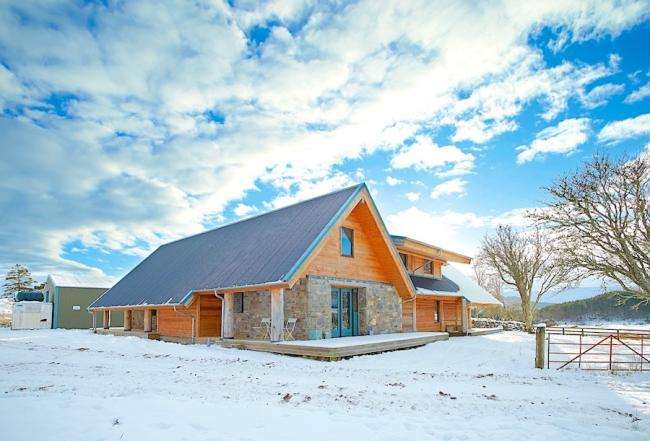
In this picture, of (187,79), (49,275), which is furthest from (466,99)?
(49,275)

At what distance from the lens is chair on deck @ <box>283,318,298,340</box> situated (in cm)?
1402

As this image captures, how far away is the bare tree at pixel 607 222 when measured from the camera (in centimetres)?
1383

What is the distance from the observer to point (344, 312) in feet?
54.9

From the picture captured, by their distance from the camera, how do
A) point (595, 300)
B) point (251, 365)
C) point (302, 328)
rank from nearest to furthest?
point (251, 365) < point (302, 328) < point (595, 300)

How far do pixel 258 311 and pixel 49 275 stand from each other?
23.0 meters

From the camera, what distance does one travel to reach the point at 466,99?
12.5 m

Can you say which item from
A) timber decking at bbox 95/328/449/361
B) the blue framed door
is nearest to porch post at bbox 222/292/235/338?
timber decking at bbox 95/328/449/361

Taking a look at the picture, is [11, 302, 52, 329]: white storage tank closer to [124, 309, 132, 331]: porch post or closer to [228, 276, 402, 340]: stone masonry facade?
[124, 309, 132, 331]: porch post

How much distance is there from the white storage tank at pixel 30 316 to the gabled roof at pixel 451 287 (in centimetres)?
2382

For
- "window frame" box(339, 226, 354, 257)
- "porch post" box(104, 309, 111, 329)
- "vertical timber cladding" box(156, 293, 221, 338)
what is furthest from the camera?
"porch post" box(104, 309, 111, 329)

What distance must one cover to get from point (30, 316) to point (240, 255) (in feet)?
66.8

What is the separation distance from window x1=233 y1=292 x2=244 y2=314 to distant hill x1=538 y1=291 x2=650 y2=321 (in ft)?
123

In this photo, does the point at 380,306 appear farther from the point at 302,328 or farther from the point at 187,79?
the point at 187,79

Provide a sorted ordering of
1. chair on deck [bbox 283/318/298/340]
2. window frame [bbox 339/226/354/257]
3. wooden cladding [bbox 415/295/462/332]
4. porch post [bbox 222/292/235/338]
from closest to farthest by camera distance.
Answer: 1. chair on deck [bbox 283/318/298/340]
2. porch post [bbox 222/292/235/338]
3. window frame [bbox 339/226/354/257]
4. wooden cladding [bbox 415/295/462/332]
